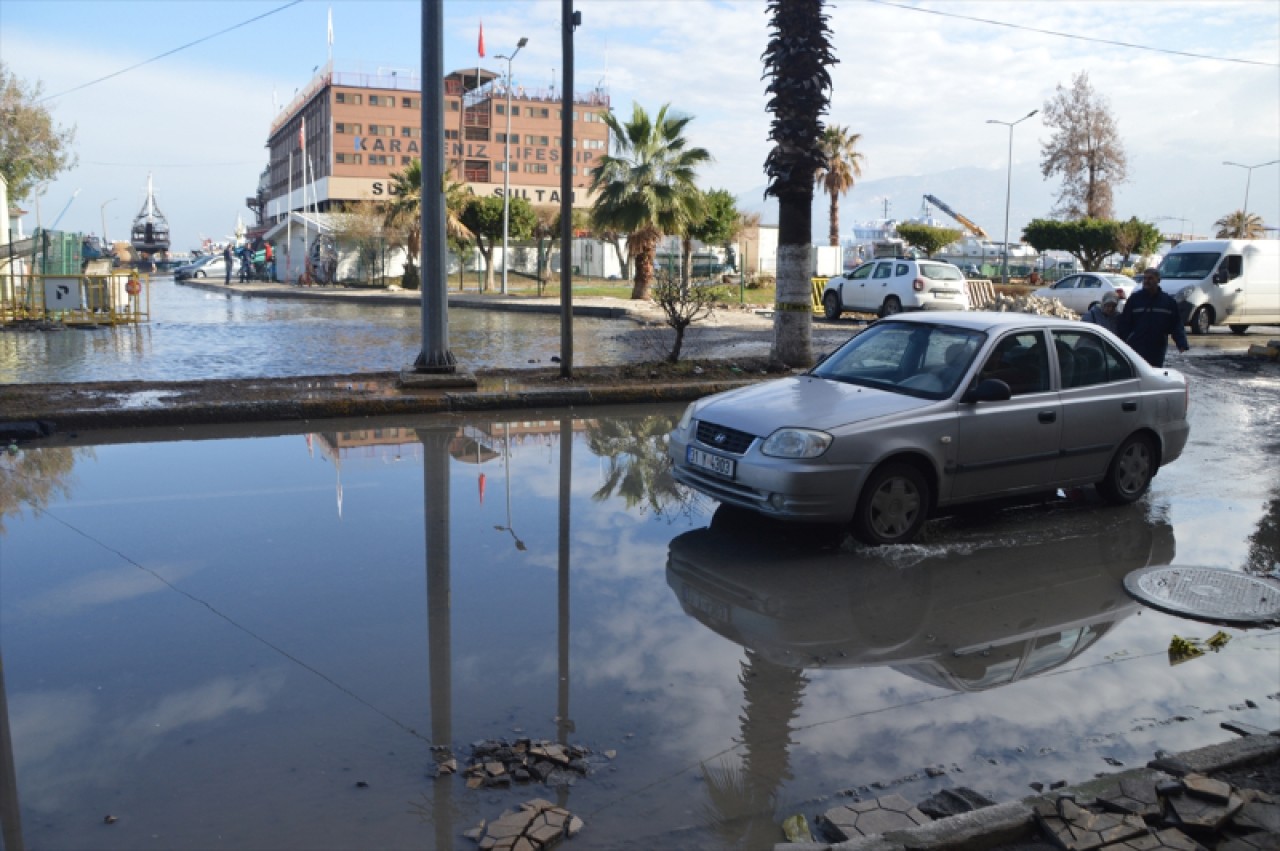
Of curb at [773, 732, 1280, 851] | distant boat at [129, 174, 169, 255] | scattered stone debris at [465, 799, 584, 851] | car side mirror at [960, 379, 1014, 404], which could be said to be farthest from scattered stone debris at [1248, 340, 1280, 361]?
distant boat at [129, 174, 169, 255]

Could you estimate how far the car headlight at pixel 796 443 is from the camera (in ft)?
21.8

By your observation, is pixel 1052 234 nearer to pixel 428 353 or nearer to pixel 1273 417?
pixel 1273 417

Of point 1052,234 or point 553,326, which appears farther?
point 1052,234

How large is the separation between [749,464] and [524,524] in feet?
5.59

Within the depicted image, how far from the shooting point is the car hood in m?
6.88

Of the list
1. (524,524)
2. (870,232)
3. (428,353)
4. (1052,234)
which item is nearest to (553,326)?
(428,353)

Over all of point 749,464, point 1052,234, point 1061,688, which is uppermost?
point 1052,234

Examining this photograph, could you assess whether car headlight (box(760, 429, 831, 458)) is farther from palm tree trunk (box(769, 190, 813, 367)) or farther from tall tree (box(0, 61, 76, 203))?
tall tree (box(0, 61, 76, 203))

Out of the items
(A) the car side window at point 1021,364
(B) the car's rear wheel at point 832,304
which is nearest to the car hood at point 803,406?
(A) the car side window at point 1021,364

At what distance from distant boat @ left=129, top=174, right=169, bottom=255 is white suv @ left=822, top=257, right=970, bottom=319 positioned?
115 m

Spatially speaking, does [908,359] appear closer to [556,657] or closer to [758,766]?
[556,657]

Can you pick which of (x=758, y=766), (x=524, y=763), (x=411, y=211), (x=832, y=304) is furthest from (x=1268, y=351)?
(x=411, y=211)

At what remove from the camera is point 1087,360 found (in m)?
8.12

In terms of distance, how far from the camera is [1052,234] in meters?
58.8
